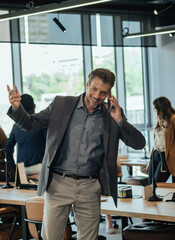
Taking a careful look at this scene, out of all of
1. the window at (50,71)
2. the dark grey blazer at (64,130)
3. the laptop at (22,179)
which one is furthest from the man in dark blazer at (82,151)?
the window at (50,71)

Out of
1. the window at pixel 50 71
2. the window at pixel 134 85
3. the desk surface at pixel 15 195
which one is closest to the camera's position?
the desk surface at pixel 15 195

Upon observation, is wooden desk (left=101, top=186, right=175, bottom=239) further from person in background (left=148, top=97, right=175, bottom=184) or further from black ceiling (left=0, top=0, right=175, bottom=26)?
black ceiling (left=0, top=0, right=175, bottom=26)

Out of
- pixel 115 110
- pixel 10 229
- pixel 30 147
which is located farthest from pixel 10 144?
pixel 115 110

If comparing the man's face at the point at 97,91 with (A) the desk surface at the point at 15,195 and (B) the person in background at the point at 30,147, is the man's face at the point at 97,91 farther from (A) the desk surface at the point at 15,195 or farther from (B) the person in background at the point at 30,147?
(B) the person in background at the point at 30,147

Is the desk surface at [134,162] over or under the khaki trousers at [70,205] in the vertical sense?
under

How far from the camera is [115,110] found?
3.04 m

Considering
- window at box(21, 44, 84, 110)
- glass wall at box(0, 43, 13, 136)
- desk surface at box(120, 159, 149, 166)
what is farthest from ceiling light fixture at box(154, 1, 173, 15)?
glass wall at box(0, 43, 13, 136)

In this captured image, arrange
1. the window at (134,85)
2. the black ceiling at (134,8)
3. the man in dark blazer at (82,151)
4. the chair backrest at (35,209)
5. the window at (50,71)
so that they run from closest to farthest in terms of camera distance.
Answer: the man in dark blazer at (82,151) → the chair backrest at (35,209) → the window at (50,71) → the black ceiling at (134,8) → the window at (134,85)

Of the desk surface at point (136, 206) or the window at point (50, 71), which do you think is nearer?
the desk surface at point (136, 206)

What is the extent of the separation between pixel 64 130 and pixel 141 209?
1109mm

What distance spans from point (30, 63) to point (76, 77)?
3.73ft

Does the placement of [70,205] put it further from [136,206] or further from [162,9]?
[162,9]

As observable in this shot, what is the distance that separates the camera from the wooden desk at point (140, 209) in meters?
3.46

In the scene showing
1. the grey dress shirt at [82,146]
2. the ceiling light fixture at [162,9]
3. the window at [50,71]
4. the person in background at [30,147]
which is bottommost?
the person in background at [30,147]
